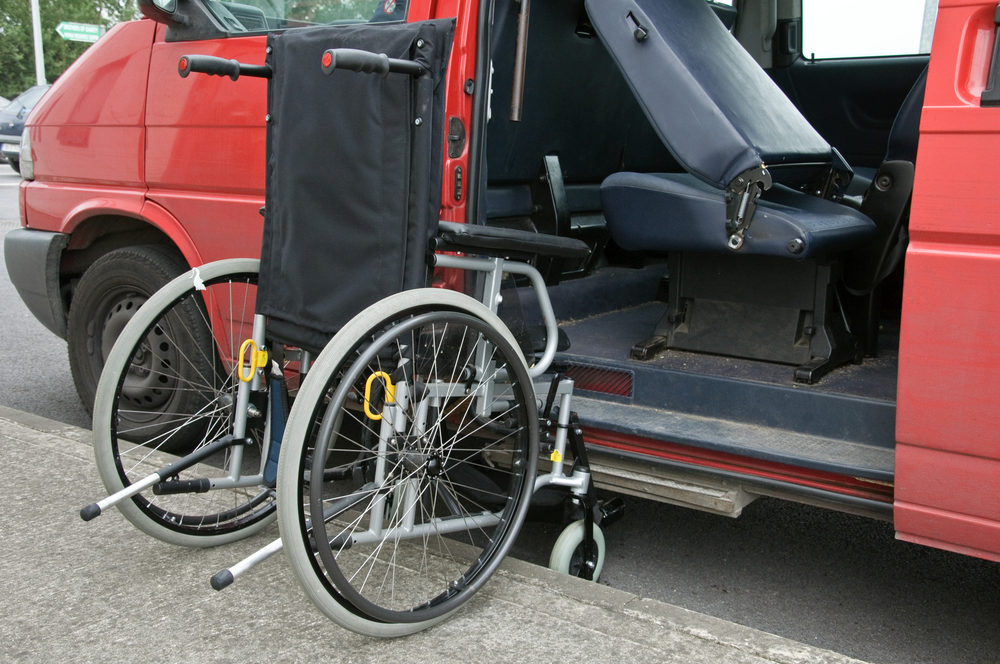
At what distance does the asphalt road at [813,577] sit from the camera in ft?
9.39

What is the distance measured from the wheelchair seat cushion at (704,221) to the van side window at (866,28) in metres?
1.51

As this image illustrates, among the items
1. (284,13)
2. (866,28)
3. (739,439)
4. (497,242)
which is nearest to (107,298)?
(284,13)

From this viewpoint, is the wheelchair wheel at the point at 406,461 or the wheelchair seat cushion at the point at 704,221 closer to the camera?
the wheelchair wheel at the point at 406,461

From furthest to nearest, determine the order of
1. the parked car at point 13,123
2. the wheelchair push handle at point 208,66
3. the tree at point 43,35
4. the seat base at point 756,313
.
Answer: the tree at point 43,35 < the parked car at point 13,123 < the seat base at point 756,313 < the wheelchair push handle at point 208,66

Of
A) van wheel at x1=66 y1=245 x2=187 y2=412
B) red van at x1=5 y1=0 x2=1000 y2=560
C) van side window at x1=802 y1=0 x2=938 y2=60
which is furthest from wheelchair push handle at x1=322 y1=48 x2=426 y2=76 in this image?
van side window at x1=802 y1=0 x2=938 y2=60

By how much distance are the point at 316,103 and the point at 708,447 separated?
142 cm

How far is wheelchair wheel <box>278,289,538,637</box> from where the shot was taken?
2125 millimetres

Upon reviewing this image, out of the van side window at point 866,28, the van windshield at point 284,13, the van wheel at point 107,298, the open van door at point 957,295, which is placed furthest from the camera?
the van side window at point 866,28

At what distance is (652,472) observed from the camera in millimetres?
2934

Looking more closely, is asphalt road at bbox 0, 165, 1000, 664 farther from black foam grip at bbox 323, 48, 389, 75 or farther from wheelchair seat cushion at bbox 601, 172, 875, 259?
black foam grip at bbox 323, 48, 389, 75

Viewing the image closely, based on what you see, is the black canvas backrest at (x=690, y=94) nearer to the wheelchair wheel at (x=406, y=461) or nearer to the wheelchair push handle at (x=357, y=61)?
the wheelchair wheel at (x=406, y=461)

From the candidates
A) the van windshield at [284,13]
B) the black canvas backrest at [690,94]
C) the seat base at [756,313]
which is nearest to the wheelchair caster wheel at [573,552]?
the seat base at [756,313]

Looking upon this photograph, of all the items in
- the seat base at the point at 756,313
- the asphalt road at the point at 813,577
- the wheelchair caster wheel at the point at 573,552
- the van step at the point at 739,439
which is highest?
the seat base at the point at 756,313

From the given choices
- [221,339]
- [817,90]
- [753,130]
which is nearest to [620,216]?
[753,130]
